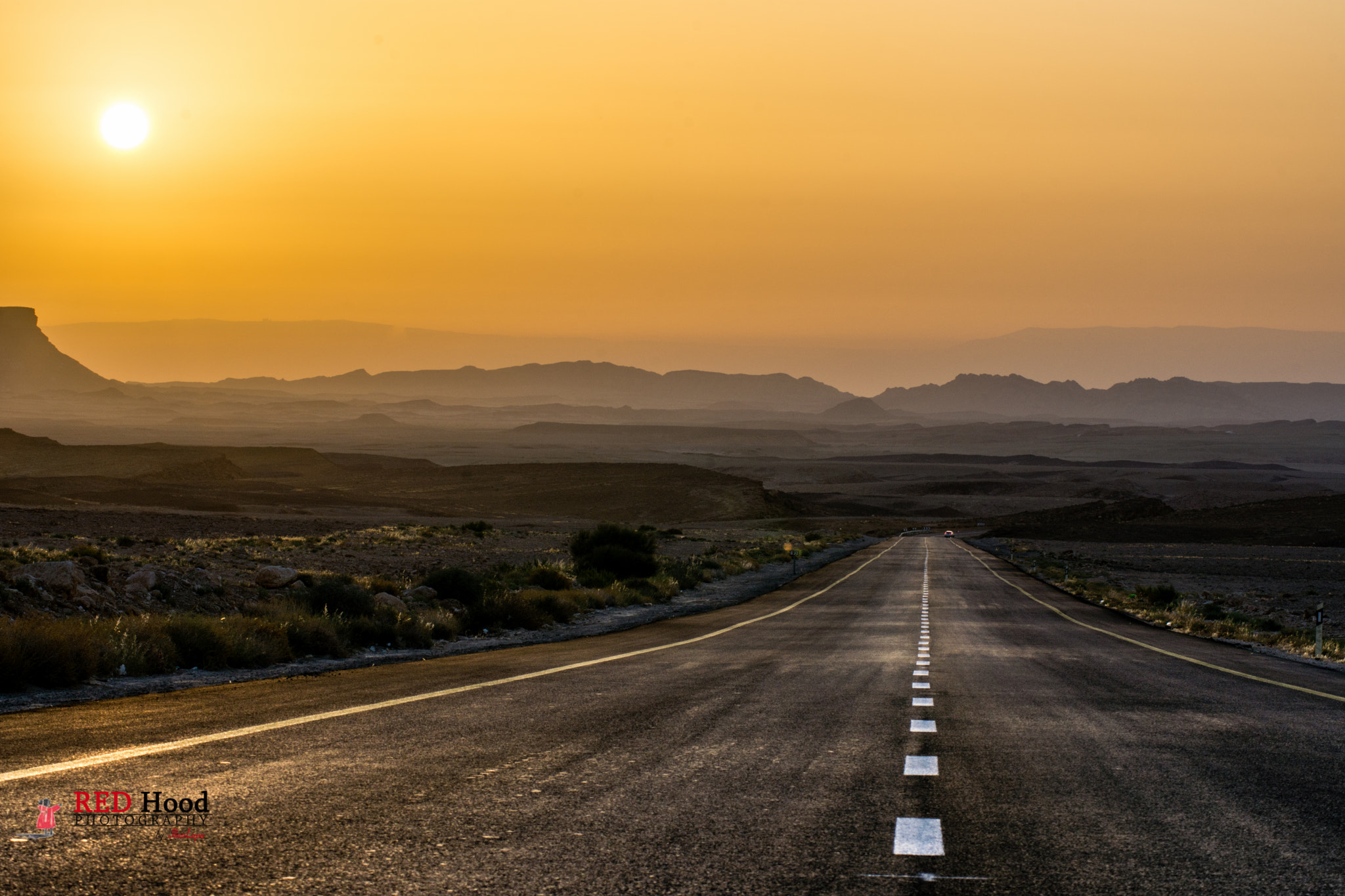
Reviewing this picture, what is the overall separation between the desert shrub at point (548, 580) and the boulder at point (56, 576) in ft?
45.1

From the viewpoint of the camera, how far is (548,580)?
3131cm

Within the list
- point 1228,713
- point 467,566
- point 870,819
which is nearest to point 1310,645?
point 1228,713

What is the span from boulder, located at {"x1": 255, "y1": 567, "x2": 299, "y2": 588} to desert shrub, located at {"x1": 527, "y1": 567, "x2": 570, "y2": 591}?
314 inches

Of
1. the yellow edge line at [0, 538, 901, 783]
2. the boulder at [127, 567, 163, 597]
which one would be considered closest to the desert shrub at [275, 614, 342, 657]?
→ the yellow edge line at [0, 538, 901, 783]

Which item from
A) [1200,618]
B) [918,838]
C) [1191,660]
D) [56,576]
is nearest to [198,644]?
[56,576]

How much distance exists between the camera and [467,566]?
4428 cm

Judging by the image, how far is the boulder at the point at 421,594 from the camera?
79.2 feet

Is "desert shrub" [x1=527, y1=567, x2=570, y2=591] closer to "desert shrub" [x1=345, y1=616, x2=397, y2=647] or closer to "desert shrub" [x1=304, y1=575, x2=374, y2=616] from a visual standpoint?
"desert shrub" [x1=304, y1=575, x2=374, y2=616]

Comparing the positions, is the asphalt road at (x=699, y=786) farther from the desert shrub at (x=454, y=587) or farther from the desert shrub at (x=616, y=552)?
the desert shrub at (x=616, y=552)

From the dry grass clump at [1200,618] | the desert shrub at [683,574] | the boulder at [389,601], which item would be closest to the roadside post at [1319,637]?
the dry grass clump at [1200,618]

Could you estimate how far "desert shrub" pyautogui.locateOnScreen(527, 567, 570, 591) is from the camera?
31.2 metres

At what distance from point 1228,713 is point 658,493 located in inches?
4902

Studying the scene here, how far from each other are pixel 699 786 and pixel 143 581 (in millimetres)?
17100

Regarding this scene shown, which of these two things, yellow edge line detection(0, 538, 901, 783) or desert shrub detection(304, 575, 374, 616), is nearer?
yellow edge line detection(0, 538, 901, 783)
